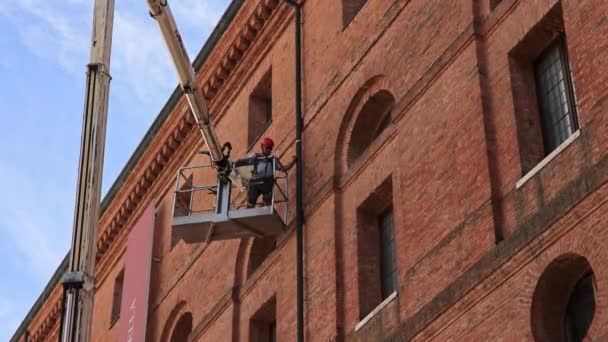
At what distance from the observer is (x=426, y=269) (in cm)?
2061

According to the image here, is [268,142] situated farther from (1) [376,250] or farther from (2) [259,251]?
(1) [376,250]

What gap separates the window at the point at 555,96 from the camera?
1980cm

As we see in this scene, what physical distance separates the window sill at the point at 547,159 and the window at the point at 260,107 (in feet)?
34.6

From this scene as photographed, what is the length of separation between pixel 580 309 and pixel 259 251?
1034cm

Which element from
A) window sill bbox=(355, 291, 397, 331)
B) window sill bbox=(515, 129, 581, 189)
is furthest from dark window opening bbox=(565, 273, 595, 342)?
window sill bbox=(355, 291, 397, 331)

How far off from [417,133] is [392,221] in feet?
6.39

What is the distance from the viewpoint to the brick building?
1842 cm

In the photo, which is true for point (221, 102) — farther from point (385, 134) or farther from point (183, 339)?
point (385, 134)

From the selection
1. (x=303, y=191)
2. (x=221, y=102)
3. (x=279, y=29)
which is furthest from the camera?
(x=221, y=102)

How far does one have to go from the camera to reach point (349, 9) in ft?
88.0

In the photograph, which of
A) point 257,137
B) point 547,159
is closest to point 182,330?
point 257,137

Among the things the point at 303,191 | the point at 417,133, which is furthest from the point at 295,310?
the point at 417,133

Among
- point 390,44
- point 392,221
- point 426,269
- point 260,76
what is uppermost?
point 260,76

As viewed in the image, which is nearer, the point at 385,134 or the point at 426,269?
the point at 426,269
